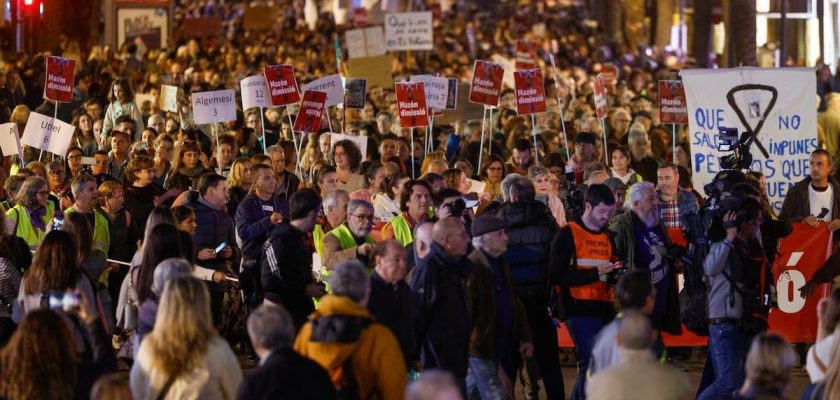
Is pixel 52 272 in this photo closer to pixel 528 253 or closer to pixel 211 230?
pixel 528 253

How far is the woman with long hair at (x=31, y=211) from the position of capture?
14961 millimetres

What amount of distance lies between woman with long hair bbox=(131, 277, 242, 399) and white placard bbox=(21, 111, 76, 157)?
386 inches

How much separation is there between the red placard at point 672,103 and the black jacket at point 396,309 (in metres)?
10.8

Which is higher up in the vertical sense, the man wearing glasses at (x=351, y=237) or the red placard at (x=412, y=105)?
A: the red placard at (x=412, y=105)

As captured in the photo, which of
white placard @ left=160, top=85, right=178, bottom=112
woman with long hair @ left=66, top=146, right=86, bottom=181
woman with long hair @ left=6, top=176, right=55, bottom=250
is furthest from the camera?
white placard @ left=160, top=85, right=178, bottom=112

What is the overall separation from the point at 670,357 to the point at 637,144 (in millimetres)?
3824

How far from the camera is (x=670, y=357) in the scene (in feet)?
53.1

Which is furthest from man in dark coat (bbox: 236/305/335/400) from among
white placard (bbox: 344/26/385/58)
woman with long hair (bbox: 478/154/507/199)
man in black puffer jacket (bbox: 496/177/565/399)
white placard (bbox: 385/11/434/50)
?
white placard (bbox: 385/11/434/50)

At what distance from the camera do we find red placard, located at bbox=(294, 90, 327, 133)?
19828 mm

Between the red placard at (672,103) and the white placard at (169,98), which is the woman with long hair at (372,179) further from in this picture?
the white placard at (169,98)

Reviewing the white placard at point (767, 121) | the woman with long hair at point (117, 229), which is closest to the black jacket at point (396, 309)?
the woman with long hair at point (117, 229)

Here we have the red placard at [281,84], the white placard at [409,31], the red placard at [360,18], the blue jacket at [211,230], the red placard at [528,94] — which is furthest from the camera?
the red placard at [360,18]

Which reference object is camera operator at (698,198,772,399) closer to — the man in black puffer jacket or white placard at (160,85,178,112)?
the man in black puffer jacket

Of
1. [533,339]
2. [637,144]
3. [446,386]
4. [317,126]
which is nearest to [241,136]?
[317,126]
